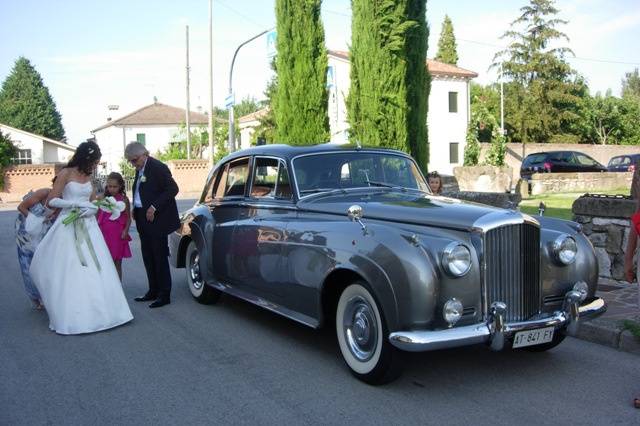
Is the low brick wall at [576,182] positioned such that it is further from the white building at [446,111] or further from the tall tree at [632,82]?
the tall tree at [632,82]

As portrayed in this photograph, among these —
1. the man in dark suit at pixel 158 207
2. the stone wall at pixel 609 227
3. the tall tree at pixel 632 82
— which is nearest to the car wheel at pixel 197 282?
the man in dark suit at pixel 158 207

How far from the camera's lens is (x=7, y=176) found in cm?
3228

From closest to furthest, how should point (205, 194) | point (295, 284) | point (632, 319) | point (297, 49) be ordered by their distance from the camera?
point (295, 284)
point (632, 319)
point (205, 194)
point (297, 49)

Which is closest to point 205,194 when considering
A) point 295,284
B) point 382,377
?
point 295,284

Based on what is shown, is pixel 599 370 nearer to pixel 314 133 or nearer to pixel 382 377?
pixel 382 377

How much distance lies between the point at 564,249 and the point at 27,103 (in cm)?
8959

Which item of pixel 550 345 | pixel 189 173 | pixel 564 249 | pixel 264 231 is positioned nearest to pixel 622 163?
pixel 189 173

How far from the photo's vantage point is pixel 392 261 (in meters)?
4.32

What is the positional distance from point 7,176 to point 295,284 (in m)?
31.5

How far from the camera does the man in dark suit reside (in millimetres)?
7375

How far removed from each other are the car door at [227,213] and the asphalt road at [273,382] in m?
0.67

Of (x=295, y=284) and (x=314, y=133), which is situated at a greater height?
(x=314, y=133)

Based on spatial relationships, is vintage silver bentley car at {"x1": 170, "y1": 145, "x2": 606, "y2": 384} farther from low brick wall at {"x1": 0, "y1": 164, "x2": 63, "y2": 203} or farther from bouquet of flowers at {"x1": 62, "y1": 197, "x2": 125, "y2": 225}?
low brick wall at {"x1": 0, "y1": 164, "x2": 63, "y2": 203}

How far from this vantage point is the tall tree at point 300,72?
52.7 feet
